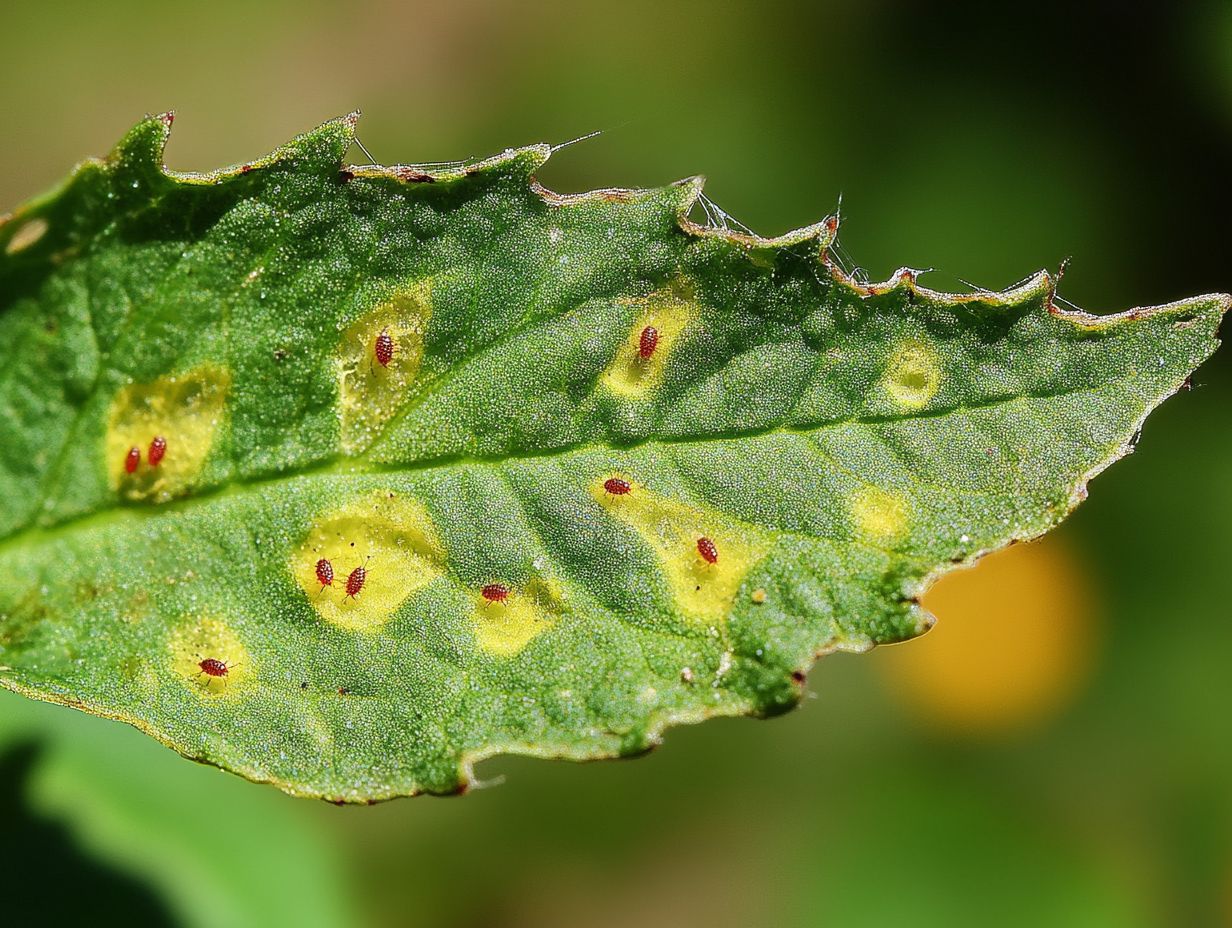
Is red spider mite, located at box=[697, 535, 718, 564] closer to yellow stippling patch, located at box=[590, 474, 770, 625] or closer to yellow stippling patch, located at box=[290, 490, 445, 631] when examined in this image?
yellow stippling patch, located at box=[590, 474, 770, 625]

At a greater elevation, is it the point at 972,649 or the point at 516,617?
the point at 972,649

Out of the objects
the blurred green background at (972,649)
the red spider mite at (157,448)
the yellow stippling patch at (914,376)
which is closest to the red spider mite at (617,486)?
the yellow stippling patch at (914,376)

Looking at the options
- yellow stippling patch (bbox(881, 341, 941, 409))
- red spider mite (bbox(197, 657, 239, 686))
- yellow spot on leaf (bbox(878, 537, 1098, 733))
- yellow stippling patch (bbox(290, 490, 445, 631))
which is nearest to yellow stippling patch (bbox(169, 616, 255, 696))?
red spider mite (bbox(197, 657, 239, 686))

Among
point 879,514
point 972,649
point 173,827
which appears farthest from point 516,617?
point 972,649

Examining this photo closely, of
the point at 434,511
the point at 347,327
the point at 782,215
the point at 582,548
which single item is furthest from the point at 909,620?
the point at 782,215

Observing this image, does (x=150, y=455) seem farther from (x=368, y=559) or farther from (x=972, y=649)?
(x=972, y=649)

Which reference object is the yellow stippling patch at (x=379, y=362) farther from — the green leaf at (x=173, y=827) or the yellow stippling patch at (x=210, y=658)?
the green leaf at (x=173, y=827)

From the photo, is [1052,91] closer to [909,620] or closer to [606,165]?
[606,165]
